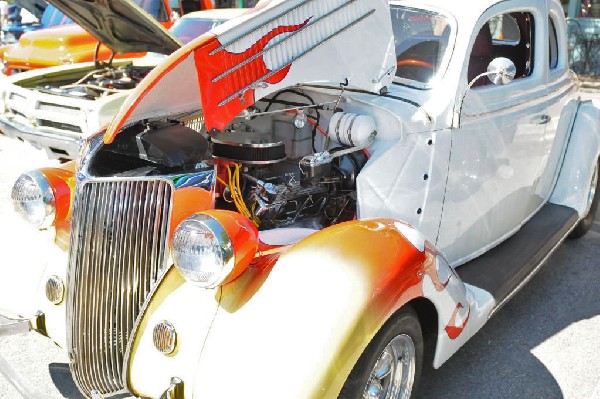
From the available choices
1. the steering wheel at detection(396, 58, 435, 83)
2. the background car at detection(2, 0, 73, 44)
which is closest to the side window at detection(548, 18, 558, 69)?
the steering wheel at detection(396, 58, 435, 83)

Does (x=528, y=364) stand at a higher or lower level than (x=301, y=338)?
lower

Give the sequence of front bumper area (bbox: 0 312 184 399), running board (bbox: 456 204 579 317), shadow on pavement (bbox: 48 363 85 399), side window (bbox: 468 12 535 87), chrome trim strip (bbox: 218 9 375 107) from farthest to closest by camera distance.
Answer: side window (bbox: 468 12 535 87) < running board (bbox: 456 204 579 317) < shadow on pavement (bbox: 48 363 85 399) < chrome trim strip (bbox: 218 9 375 107) < front bumper area (bbox: 0 312 184 399)

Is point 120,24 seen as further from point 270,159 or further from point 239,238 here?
point 239,238

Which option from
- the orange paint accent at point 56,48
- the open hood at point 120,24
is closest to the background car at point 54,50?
the orange paint accent at point 56,48

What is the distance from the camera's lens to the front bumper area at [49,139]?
5996mm

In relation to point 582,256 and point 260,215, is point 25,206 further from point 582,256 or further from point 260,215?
point 582,256

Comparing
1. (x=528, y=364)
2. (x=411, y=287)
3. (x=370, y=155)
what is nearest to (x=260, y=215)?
(x=370, y=155)

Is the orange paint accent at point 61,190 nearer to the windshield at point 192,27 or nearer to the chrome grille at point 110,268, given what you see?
the chrome grille at point 110,268

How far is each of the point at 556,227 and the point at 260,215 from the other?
7.23ft

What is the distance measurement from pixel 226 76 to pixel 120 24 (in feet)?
12.6

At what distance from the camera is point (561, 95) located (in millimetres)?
4277

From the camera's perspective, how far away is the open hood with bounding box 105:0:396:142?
2402 mm

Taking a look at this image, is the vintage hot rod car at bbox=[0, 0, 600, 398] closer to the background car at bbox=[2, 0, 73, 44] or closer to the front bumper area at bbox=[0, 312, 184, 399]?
the front bumper area at bbox=[0, 312, 184, 399]

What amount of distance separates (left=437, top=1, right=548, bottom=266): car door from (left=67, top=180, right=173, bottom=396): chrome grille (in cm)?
162
